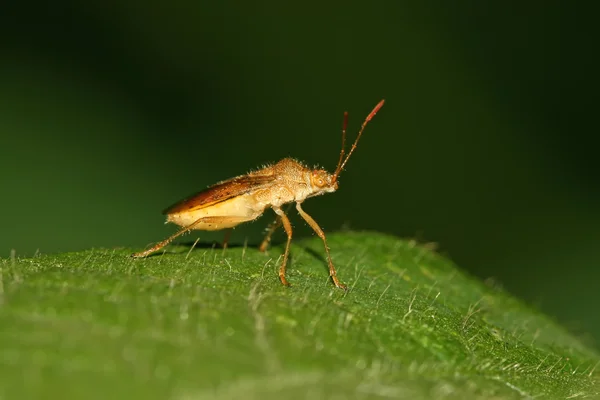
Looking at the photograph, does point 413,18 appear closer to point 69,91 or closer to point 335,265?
point 69,91

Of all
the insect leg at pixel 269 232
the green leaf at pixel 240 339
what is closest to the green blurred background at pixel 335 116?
the insect leg at pixel 269 232

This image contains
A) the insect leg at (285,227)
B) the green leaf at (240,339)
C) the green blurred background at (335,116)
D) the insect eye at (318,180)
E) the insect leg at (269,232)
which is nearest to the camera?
the green leaf at (240,339)

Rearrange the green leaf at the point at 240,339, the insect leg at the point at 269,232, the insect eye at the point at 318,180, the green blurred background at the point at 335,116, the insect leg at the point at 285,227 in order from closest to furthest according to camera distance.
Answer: the green leaf at the point at 240,339 → the insect leg at the point at 285,227 → the insect leg at the point at 269,232 → the insect eye at the point at 318,180 → the green blurred background at the point at 335,116

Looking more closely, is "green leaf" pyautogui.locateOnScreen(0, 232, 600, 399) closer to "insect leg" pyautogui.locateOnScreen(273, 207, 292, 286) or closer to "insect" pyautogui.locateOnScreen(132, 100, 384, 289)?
"insect leg" pyautogui.locateOnScreen(273, 207, 292, 286)

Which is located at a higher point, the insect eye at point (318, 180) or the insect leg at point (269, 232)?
the insect eye at point (318, 180)

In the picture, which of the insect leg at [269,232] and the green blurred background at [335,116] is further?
the green blurred background at [335,116]

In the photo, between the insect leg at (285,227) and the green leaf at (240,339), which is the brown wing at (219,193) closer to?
the insect leg at (285,227)

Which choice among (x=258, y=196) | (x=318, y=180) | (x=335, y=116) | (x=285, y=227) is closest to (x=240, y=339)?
(x=285, y=227)
